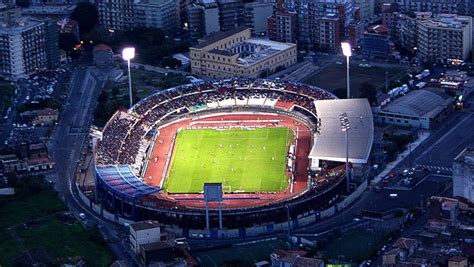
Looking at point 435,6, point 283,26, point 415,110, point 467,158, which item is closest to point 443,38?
point 435,6

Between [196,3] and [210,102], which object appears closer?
[210,102]

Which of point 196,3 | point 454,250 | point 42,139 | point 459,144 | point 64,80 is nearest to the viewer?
point 454,250

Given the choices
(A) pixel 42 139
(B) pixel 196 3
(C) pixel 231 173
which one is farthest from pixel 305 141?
(B) pixel 196 3

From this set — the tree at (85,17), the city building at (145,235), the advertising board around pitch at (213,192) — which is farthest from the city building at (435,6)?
the city building at (145,235)

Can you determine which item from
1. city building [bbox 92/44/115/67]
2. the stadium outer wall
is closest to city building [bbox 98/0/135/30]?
city building [bbox 92/44/115/67]

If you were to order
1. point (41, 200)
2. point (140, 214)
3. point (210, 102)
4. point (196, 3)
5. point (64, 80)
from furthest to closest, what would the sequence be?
1. point (196, 3)
2. point (64, 80)
3. point (210, 102)
4. point (41, 200)
5. point (140, 214)

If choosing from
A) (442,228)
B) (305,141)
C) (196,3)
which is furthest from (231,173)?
(196,3)

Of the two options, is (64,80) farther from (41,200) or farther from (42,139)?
(41,200)

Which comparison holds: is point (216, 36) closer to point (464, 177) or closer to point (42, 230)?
point (42, 230)
